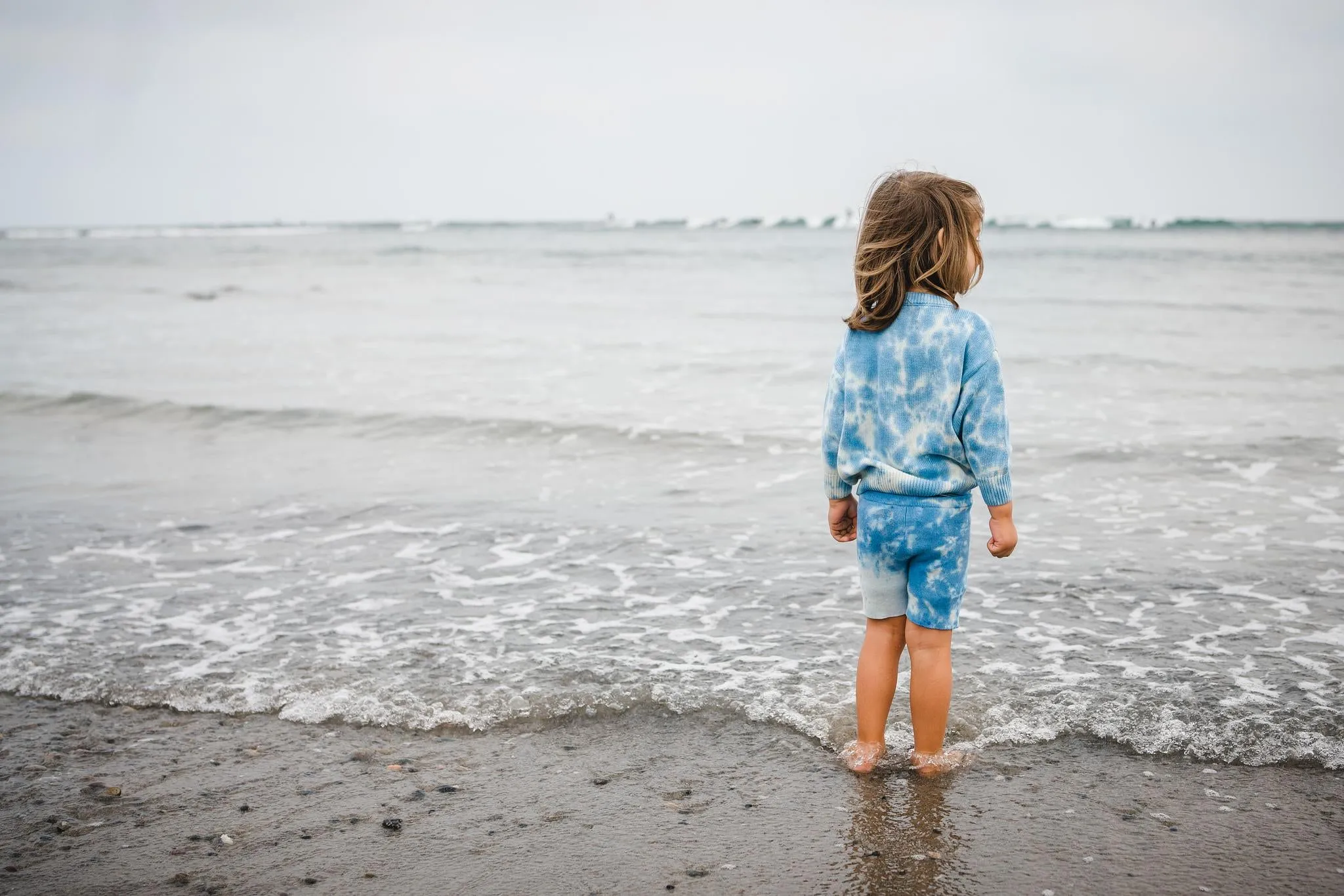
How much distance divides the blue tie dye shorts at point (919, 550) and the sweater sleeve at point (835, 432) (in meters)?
0.10

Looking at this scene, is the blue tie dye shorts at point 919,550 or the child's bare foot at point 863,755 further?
the child's bare foot at point 863,755

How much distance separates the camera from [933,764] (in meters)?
3.27

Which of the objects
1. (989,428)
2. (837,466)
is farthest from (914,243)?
(837,466)

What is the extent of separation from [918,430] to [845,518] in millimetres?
422

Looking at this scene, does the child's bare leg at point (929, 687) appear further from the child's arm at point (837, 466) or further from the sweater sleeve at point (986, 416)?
the sweater sleeve at point (986, 416)

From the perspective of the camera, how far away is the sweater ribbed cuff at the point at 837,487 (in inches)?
128

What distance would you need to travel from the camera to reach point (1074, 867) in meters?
2.73

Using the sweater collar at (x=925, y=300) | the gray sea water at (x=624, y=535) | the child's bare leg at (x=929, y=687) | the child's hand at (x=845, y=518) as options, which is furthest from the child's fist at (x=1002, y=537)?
the gray sea water at (x=624, y=535)

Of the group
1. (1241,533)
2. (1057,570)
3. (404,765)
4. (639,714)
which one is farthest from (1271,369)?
(404,765)

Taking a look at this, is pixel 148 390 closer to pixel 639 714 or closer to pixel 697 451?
pixel 697 451

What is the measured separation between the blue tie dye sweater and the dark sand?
39.0 inches

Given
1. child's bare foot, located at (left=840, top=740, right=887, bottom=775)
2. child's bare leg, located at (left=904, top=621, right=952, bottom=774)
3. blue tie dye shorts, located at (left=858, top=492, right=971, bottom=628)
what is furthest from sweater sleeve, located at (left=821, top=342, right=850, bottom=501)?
→ child's bare foot, located at (left=840, top=740, right=887, bottom=775)

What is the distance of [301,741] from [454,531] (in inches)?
110

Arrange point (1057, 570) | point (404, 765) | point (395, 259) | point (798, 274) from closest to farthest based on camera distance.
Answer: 1. point (404, 765)
2. point (1057, 570)
3. point (798, 274)
4. point (395, 259)
